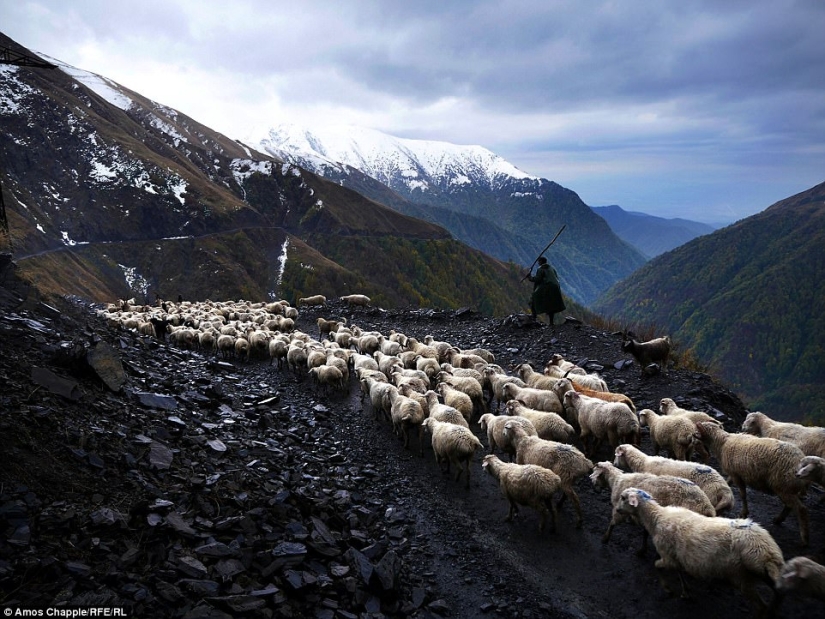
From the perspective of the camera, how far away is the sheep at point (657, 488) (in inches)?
289

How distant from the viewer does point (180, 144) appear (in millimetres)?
151625

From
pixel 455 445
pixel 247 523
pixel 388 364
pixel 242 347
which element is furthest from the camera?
pixel 242 347

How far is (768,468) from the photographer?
7.98 metres

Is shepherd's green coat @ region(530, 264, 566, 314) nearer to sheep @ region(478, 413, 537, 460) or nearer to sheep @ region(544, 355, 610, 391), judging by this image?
sheep @ region(544, 355, 610, 391)

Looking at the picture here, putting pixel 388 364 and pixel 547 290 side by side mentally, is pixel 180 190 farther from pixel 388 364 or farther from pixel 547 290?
pixel 388 364

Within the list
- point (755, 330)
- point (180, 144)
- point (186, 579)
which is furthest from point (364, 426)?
point (755, 330)

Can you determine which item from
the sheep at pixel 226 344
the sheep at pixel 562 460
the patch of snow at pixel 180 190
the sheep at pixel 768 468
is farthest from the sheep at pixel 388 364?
the patch of snow at pixel 180 190

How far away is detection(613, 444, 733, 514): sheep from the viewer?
25.0 ft

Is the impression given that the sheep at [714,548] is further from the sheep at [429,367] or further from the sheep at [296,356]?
the sheep at [296,356]

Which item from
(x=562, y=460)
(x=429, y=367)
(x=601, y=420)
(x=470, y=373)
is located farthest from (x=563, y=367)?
(x=562, y=460)

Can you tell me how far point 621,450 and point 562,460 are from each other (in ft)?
4.46

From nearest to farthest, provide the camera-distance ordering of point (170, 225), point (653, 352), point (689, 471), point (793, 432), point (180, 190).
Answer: point (689, 471) → point (793, 432) → point (653, 352) → point (170, 225) → point (180, 190)

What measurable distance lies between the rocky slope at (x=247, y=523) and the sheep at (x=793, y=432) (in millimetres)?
1262

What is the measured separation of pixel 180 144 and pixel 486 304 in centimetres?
11294
